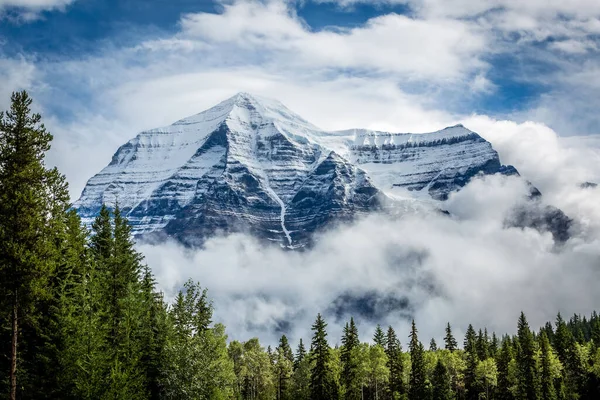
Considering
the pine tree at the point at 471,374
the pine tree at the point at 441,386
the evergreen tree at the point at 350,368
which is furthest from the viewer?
the pine tree at the point at 471,374

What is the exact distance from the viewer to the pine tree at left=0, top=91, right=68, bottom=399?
38.4 m

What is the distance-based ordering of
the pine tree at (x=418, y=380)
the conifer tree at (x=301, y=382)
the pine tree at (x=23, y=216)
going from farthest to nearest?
the conifer tree at (x=301, y=382)
the pine tree at (x=418, y=380)
the pine tree at (x=23, y=216)

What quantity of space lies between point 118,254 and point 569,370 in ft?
343

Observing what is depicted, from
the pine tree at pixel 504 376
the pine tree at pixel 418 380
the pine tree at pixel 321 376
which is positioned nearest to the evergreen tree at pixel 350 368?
the pine tree at pixel 321 376

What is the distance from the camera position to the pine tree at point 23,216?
38.4 metres

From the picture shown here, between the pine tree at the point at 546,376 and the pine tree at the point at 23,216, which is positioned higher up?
the pine tree at the point at 23,216

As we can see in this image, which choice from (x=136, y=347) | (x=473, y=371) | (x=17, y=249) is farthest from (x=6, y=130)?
(x=473, y=371)

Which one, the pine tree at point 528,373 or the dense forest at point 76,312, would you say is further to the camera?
the pine tree at point 528,373

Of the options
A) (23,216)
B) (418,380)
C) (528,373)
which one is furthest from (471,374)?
(23,216)

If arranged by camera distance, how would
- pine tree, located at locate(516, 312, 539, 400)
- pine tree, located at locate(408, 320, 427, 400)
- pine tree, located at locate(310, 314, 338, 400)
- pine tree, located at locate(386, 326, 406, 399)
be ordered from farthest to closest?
pine tree, located at locate(386, 326, 406, 399) → pine tree, located at locate(516, 312, 539, 400) → pine tree, located at locate(408, 320, 427, 400) → pine tree, located at locate(310, 314, 338, 400)

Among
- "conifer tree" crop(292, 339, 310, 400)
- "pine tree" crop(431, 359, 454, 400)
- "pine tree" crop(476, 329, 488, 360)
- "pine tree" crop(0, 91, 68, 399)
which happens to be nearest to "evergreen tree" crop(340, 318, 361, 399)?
"conifer tree" crop(292, 339, 310, 400)

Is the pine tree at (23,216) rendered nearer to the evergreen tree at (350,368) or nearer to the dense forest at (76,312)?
the dense forest at (76,312)

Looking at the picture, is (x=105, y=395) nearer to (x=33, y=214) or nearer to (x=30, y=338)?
(x=30, y=338)

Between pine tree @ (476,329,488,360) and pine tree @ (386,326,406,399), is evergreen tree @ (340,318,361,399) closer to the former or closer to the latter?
pine tree @ (386,326,406,399)
